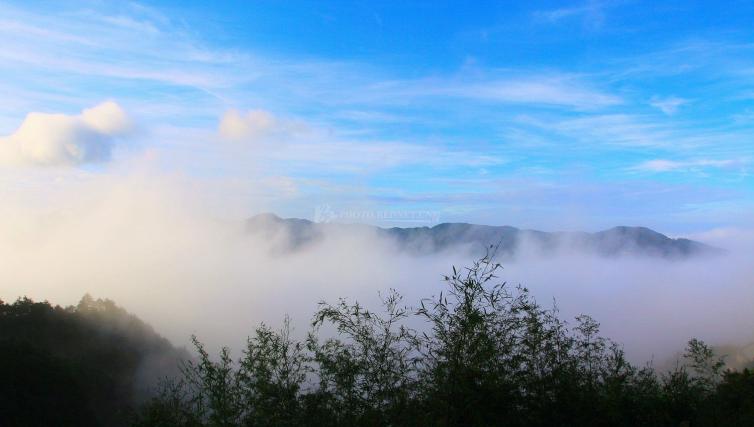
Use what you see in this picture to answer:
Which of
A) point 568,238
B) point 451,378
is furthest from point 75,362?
point 568,238

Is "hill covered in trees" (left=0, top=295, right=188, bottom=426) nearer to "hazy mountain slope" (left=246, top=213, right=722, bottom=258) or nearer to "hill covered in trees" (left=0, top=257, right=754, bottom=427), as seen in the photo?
"hill covered in trees" (left=0, top=257, right=754, bottom=427)

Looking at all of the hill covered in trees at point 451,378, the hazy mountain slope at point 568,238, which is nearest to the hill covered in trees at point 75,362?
the hill covered in trees at point 451,378

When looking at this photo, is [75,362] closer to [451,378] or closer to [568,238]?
[451,378]

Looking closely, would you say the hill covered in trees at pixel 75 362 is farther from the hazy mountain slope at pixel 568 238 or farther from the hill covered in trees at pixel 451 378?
the hazy mountain slope at pixel 568 238

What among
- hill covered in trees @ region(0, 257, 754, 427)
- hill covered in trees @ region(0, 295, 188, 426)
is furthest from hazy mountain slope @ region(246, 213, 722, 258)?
hill covered in trees @ region(0, 257, 754, 427)

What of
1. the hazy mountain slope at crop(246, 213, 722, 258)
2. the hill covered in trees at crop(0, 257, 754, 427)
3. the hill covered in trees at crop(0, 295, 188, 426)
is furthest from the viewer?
the hazy mountain slope at crop(246, 213, 722, 258)

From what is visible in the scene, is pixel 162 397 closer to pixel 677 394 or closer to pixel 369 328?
pixel 369 328

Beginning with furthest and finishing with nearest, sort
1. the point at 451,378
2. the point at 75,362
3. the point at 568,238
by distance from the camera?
the point at 568,238 < the point at 75,362 < the point at 451,378

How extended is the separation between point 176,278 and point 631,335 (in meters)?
123

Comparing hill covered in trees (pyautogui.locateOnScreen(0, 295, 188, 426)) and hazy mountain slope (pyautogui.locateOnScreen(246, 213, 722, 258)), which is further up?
hazy mountain slope (pyautogui.locateOnScreen(246, 213, 722, 258))

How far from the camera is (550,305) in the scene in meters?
11.2

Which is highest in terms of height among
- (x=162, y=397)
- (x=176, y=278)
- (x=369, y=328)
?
(x=369, y=328)

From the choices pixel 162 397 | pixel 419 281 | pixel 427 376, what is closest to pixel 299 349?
pixel 427 376

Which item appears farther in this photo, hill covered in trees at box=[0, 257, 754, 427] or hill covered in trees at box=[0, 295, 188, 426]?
hill covered in trees at box=[0, 295, 188, 426]
